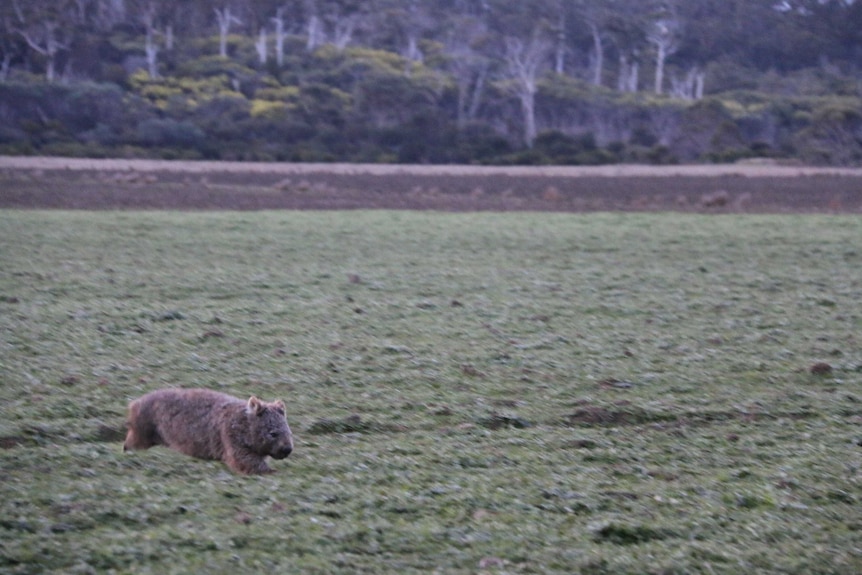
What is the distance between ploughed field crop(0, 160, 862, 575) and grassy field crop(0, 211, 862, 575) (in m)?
0.02

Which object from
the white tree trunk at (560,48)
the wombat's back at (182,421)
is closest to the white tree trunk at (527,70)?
the white tree trunk at (560,48)

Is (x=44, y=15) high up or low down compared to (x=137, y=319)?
up

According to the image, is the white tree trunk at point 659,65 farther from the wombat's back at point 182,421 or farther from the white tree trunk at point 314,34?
the wombat's back at point 182,421

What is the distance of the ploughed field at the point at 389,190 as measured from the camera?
2623cm

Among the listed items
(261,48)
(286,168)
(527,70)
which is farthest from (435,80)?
(286,168)

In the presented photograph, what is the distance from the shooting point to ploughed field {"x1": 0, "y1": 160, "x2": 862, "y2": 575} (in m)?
4.68

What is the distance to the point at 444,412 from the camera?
7.03 m

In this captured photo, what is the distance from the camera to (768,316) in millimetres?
11039

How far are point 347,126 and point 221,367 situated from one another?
192 feet

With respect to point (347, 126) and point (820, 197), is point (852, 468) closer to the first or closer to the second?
point (820, 197)

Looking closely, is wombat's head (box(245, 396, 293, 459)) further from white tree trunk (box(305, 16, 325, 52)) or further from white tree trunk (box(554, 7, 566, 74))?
white tree trunk (box(554, 7, 566, 74))

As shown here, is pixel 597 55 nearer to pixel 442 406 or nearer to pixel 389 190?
pixel 389 190

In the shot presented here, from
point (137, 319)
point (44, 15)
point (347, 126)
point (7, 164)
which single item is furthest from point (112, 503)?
point (44, 15)

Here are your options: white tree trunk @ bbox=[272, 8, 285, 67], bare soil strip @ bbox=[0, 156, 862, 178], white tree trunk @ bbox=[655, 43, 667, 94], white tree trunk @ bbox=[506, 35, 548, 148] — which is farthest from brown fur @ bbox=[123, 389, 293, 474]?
white tree trunk @ bbox=[655, 43, 667, 94]
